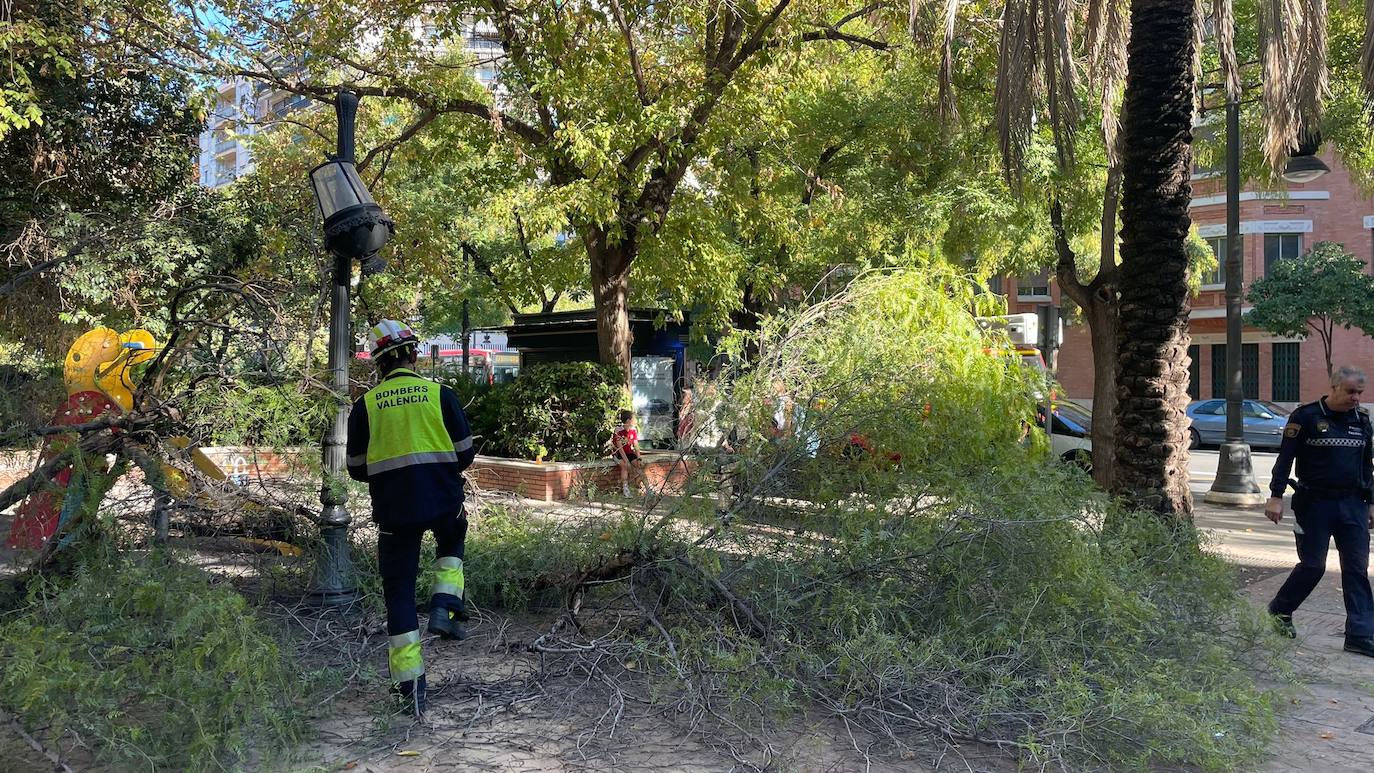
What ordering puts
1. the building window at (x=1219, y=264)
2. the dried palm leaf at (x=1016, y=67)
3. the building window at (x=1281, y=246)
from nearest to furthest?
the dried palm leaf at (x=1016, y=67) → the building window at (x=1281, y=246) → the building window at (x=1219, y=264)

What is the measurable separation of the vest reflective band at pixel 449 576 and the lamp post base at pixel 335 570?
118 cm

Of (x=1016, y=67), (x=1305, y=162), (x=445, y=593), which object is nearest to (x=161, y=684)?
(x=445, y=593)

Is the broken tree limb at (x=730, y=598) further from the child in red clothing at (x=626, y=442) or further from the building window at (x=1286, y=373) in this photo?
the building window at (x=1286, y=373)

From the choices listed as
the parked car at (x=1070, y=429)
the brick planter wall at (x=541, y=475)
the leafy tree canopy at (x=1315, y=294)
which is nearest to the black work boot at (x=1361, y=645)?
the brick planter wall at (x=541, y=475)

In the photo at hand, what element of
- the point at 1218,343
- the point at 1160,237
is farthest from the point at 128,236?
the point at 1218,343

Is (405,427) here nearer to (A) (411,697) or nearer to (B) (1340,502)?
(A) (411,697)

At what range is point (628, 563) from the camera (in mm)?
5574

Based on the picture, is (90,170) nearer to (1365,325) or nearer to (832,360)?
(832,360)

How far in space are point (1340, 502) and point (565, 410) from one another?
32.0 feet

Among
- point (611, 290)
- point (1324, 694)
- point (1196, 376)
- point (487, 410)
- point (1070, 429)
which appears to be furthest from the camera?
point (1196, 376)

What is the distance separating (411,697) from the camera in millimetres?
4531

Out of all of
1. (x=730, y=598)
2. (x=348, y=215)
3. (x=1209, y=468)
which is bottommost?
(x=1209, y=468)

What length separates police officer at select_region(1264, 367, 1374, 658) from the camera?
241 inches

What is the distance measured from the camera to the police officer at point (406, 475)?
459 cm
